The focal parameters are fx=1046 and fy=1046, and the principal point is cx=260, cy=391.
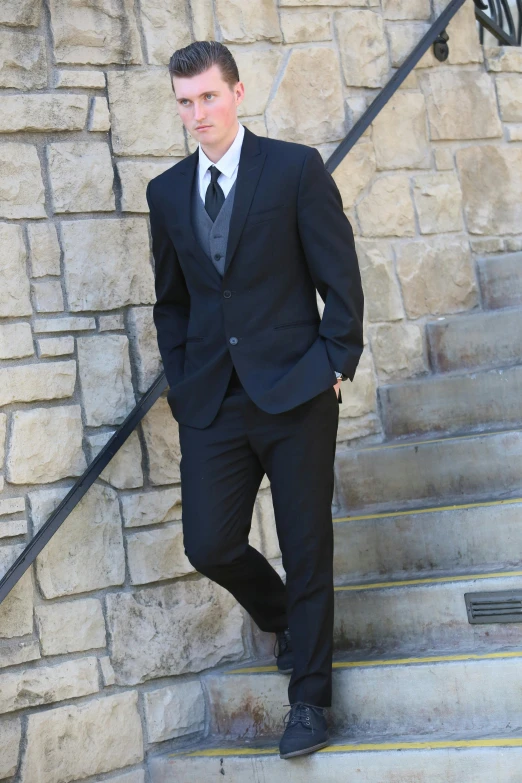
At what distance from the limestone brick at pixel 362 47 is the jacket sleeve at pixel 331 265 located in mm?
1431

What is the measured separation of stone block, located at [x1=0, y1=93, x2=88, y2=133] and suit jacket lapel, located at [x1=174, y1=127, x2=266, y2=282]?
538 millimetres

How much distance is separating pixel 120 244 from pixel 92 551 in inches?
36.2

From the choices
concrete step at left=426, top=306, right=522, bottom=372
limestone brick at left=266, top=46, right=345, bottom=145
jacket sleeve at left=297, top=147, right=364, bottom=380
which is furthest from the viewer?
concrete step at left=426, top=306, right=522, bottom=372

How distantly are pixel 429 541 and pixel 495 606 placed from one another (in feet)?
1.35

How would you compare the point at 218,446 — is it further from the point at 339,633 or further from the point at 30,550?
the point at 339,633

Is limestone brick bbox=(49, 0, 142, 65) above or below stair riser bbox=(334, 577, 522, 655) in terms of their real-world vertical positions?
above

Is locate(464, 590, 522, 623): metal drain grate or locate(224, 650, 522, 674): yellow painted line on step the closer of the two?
locate(224, 650, 522, 674): yellow painted line on step

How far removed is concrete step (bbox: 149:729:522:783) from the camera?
7.86 feet

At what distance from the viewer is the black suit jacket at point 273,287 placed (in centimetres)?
254

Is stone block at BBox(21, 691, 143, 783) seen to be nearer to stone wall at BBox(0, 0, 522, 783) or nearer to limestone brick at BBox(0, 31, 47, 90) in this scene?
stone wall at BBox(0, 0, 522, 783)

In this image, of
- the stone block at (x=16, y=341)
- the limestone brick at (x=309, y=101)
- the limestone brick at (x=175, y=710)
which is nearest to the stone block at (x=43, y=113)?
the stone block at (x=16, y=341)

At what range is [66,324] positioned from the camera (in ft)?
9.84

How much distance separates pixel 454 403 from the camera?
368cm

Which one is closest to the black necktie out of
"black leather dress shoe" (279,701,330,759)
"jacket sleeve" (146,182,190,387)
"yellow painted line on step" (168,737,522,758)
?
"jacket sleeve" (146,182,190,387)
